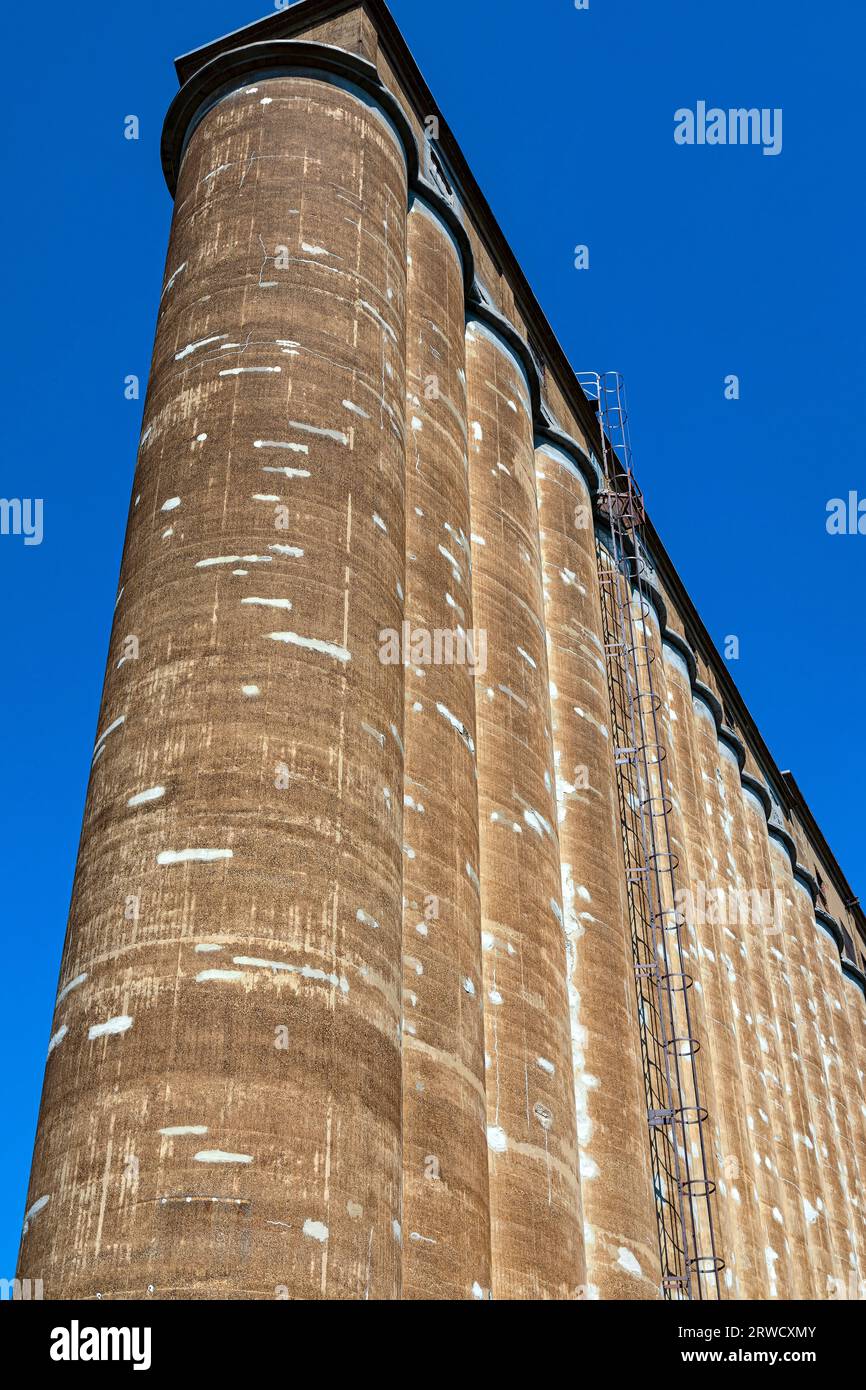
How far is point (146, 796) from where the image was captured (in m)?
11.0

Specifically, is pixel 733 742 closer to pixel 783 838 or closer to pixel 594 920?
pixel 783 838

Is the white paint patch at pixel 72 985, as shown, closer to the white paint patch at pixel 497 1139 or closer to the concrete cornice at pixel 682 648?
the white paint patch at pixel 497 1139

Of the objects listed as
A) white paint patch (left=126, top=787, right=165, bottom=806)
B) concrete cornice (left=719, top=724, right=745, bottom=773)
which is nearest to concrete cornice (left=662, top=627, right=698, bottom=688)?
concrete cornice (left=719, top=724, right=745, bottom=773)

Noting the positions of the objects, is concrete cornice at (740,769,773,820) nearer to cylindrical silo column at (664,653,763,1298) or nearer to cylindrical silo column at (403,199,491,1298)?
cylindrical silo column at (664,653,763,1298)

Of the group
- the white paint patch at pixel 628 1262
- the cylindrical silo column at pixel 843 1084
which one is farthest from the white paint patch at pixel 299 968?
the cylindrical silo column at pixel 843 1084

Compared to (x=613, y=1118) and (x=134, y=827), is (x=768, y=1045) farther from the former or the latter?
(x=134, y=827)

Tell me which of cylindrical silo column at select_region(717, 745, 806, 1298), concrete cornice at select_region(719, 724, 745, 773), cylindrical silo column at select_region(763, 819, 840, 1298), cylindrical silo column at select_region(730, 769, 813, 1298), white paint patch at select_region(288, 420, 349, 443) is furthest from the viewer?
concrete cornice at select_region(719, 724, 745, 773)

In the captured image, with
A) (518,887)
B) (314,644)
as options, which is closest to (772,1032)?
(518,887)

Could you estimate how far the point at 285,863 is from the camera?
1052cm

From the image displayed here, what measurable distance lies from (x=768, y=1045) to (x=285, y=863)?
66.9ft

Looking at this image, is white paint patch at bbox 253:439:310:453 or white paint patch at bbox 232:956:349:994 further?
white paint patch at bbox 253:439:310:453

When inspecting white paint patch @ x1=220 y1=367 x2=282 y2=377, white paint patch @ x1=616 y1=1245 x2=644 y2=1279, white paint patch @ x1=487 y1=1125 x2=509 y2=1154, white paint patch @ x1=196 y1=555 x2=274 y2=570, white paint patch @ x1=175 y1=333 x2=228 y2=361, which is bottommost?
white paint patch @ x1=616 y1=1245 x2=644 y2=1279

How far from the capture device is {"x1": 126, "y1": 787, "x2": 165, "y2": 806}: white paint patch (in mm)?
10922

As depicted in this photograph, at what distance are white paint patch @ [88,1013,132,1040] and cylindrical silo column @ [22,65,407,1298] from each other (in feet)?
0.13
